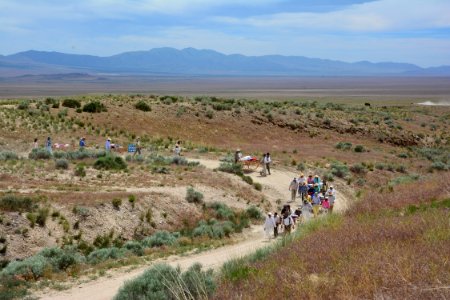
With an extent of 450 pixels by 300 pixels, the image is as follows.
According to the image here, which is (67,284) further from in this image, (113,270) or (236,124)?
(236,124)

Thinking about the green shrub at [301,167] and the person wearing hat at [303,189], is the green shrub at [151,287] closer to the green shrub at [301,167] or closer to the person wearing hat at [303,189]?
the person wearing hat at [303,189]

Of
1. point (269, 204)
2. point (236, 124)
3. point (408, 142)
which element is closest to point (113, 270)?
point (269, 204)

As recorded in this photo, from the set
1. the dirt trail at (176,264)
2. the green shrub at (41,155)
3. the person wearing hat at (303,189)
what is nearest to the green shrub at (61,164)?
the green shrub at (41,155)

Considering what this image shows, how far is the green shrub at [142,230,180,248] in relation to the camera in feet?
63.4

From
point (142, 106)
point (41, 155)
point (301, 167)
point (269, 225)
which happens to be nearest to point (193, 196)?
point (269, 225)

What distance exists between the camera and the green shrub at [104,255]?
669 inches

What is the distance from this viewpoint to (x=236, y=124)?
55250 millimetres

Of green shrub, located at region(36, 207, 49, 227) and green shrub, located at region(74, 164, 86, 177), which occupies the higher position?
green shrub, located at region(74, 164, 86, 177)

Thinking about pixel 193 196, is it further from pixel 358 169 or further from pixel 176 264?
pixel 358 169

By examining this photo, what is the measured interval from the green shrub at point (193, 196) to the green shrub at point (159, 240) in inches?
175

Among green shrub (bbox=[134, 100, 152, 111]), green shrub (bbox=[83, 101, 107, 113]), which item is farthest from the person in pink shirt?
green shrub (bbox=[134, 100, 152, 111])

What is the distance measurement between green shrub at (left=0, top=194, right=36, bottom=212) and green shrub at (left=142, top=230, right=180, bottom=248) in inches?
186

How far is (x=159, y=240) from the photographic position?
19516 millimetres

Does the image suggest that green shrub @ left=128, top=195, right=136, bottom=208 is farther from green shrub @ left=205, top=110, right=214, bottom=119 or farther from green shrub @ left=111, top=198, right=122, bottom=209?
green shrub @ left=205, top=110, right=214, bottom=119
